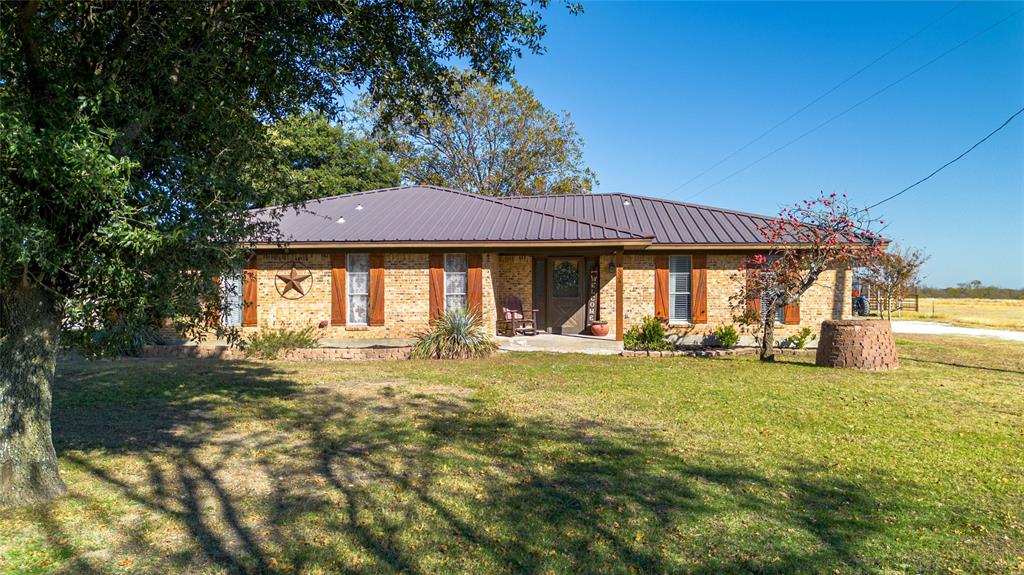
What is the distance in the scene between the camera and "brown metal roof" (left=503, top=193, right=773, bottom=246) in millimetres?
14664

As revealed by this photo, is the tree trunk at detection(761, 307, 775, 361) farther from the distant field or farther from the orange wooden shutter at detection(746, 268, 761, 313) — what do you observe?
the distant field

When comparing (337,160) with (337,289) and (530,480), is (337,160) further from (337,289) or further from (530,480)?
(530,480)

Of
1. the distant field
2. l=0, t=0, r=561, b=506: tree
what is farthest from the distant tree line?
l=0, t=0, r=561, b=506: tree

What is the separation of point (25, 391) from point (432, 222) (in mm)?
10778

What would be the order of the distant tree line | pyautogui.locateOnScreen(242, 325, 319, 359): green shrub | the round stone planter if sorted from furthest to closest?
the distant tree line → pyautogui.locateOnScreen(242, 325, 319, 359): green shrub → the round stone planter

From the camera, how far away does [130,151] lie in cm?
459

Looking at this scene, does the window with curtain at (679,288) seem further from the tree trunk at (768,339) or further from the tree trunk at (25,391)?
the tree trunk at (25,391)

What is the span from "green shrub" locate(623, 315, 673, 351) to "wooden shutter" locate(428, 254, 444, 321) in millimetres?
4616

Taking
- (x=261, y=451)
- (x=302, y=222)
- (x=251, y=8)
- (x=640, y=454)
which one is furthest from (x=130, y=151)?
(x=302, y=222)

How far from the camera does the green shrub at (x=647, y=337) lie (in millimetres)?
13875

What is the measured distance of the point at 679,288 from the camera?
49.2ft

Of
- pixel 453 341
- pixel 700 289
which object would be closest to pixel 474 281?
pixel 453 341

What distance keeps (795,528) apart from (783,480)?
1.03 metres

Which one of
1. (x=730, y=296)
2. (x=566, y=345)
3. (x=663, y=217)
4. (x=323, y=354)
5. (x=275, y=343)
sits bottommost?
(x=323, y=354)
